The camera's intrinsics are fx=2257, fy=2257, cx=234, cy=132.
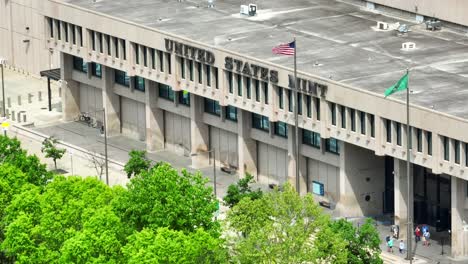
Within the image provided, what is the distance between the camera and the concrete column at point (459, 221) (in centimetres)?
18388

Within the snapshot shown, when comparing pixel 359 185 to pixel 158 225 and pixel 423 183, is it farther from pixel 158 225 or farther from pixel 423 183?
pixel 158 225

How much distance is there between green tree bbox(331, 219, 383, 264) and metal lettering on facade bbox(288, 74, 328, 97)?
925 inches

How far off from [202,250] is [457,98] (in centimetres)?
3419

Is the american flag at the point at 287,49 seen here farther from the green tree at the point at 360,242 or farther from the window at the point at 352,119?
the green tree at the point at 360,242

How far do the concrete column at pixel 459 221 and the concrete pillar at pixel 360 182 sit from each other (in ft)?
44.2

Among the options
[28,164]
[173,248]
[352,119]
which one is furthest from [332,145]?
[173,248]

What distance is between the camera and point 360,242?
172 m

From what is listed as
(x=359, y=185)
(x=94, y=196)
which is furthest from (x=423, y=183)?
(x=94, y=196)

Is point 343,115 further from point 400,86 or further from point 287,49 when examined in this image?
point 400,86

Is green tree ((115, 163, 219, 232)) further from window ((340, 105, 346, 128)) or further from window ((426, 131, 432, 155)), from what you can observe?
window ((340, 105, 346, 128))

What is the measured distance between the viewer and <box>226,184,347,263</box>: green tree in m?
162

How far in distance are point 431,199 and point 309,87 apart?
14.6m

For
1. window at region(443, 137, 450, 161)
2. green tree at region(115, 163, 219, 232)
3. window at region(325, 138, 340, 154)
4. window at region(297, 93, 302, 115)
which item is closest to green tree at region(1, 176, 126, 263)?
green tree at region(115, 163, 219, 232)

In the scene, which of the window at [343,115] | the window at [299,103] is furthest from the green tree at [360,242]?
the window at [299,103]
